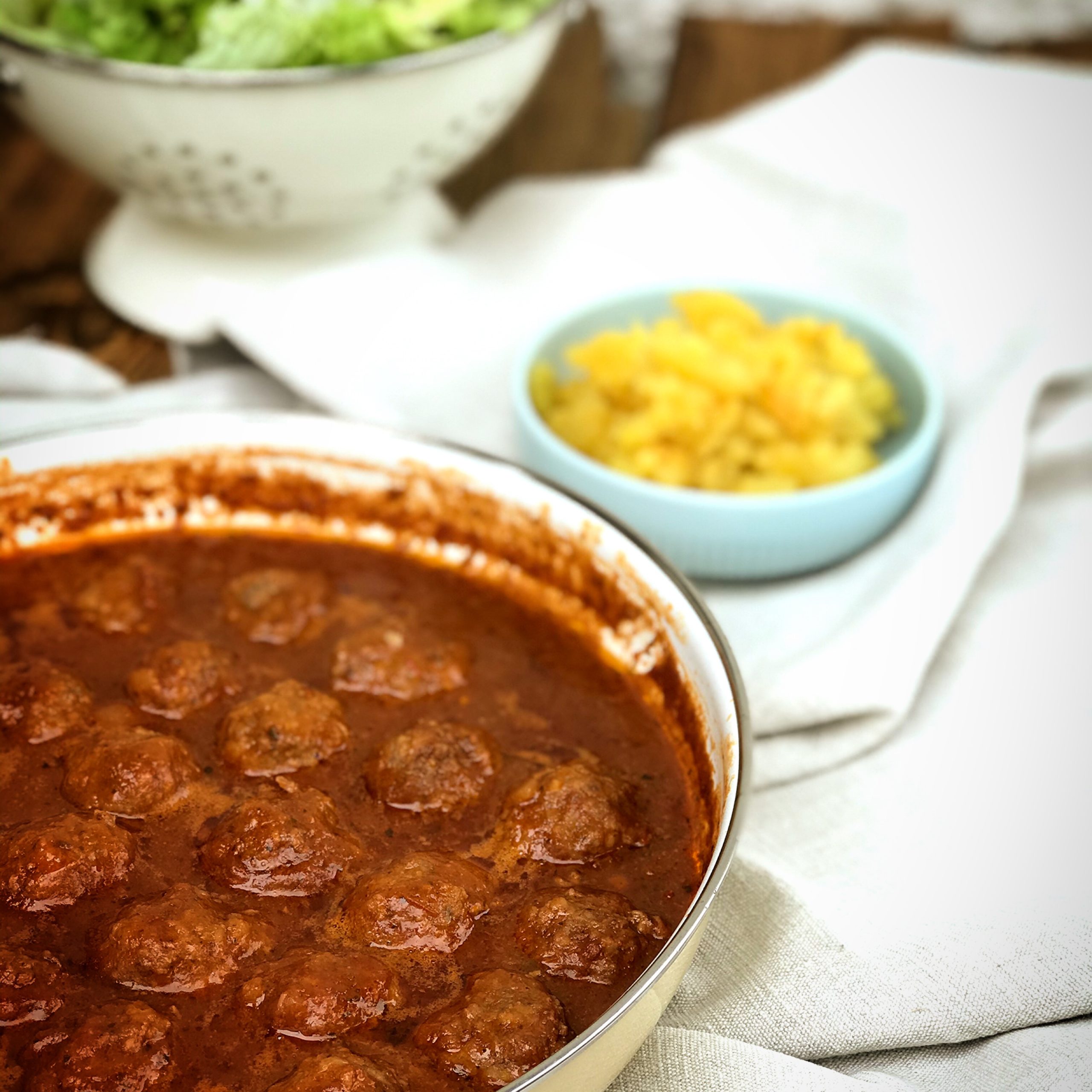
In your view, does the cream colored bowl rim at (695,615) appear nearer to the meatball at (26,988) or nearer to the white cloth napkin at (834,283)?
the white cloth napkin at (834,283)

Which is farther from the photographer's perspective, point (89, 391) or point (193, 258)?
point (193, 258)

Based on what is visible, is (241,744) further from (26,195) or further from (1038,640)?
(26,195)

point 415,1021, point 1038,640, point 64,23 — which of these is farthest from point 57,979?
point 64,23

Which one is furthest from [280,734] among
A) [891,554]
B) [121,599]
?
[891,554]

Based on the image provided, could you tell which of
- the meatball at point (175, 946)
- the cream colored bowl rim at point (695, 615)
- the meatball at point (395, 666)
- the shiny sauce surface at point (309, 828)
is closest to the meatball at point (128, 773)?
the shiny sauce surface at point (309, 828)

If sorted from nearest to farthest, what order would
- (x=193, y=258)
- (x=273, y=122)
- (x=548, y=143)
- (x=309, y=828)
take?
(x=309, y=828), (x=273, y=122), (x=193, y=258), (x=548, y=143)

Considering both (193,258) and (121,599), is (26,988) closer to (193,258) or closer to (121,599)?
(121,599)
